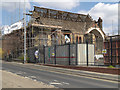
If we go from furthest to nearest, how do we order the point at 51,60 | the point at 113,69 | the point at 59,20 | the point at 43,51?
the point at 59,20 < the point at 43,51 < the point at 51,60 < the point at 113,69

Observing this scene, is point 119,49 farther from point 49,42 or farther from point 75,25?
point 75,25

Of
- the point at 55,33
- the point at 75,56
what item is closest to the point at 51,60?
the point at 75,56

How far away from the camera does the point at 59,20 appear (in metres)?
47.7

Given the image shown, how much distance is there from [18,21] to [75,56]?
26306 millimetres

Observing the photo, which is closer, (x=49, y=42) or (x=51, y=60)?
(x=51, y=60)

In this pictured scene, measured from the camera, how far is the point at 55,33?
138 feet

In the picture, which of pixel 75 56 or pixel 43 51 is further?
pixel 43 51

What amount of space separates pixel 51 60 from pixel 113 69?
44.6 feet

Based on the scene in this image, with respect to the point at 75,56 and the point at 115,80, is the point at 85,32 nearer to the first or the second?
the point at 75,56

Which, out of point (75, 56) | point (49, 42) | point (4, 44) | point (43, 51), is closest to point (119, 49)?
point (75, 56)

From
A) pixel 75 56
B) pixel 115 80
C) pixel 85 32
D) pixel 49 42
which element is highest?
pixel 85 32

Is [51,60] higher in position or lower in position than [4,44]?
lower

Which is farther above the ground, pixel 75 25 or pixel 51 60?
pixel 75 25

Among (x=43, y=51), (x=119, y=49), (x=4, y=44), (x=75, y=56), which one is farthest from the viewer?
(x=4, y=44)
